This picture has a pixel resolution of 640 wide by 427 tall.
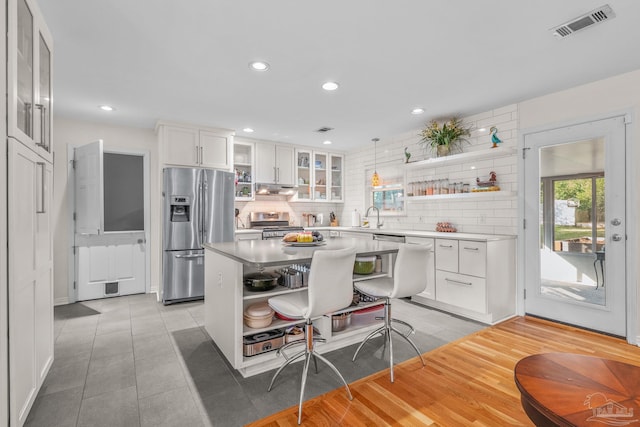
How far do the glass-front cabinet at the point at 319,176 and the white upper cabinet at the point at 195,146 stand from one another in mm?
1501

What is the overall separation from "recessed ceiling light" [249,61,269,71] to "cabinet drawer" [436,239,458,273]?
2796 millimetres

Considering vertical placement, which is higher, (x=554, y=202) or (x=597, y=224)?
(x=554, y=202)

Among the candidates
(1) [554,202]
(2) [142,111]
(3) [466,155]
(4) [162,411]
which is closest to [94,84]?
(2) [142,111]

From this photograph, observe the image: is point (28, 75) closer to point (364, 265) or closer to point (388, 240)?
point (364, 265)

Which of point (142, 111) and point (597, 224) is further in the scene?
point (142, 111)

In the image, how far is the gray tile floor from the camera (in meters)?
1.88

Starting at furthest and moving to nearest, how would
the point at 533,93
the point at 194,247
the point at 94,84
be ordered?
1. the point at 194,247
2. the point at 533,93
3. the point at 94,84

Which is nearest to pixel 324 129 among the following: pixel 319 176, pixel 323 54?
pixel 319 176

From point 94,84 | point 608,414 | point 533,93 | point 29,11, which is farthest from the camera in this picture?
point 533,93

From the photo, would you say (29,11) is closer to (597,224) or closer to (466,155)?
(466,155)

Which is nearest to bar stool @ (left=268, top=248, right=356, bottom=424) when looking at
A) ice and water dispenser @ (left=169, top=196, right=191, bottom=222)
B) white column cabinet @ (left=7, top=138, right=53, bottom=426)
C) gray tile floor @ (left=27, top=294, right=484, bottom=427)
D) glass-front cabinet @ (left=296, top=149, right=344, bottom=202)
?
gray tile floor @ (left=27, top=294, right=484, bottom=427)

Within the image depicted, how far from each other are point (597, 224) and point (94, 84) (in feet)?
17.2

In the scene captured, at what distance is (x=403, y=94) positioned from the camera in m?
3.40

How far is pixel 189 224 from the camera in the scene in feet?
14.2
